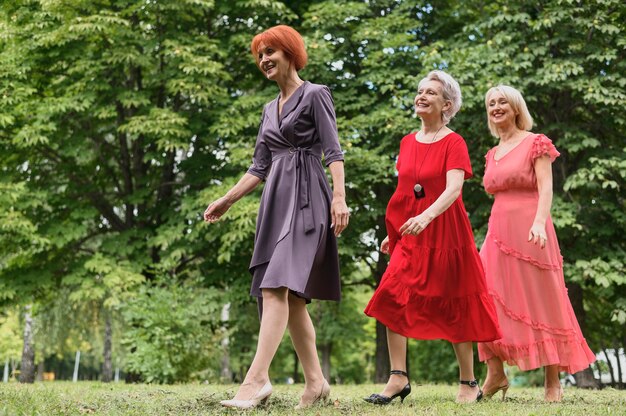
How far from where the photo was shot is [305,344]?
487cm

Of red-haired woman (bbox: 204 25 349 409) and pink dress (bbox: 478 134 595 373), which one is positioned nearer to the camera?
red-haired woman (bbox: 204 25 349 409)

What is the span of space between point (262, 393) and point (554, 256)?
268 centimetres

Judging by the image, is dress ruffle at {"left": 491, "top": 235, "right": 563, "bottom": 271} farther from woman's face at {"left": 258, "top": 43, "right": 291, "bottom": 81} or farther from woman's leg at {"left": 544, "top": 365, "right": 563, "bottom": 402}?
woman's face at {"left": 258, "top": 43, "right": 291, "bottom": 81}

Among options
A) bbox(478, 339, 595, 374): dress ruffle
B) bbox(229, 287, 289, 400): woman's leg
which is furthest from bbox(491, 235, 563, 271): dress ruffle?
bbox(229, 287, 289, 400): woman's leg

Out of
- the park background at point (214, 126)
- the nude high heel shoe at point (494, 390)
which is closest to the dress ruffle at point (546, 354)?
the nude high heel shoe at point (494, 390)

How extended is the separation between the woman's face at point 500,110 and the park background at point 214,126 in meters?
7.36

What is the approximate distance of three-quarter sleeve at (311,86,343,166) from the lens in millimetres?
4711

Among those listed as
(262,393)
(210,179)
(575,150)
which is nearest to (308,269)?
(262,393)

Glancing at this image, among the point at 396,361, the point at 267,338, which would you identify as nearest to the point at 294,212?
the point at 267,338

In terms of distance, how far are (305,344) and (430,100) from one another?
192cm

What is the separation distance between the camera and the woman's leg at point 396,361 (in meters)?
5.18

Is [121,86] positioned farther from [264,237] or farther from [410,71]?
[264,237]

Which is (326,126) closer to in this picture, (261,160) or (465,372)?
(261,160)

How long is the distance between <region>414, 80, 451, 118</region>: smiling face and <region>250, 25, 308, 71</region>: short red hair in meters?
1.00
